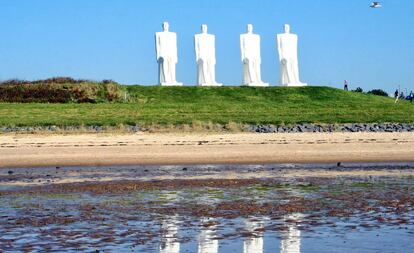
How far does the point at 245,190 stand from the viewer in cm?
1816

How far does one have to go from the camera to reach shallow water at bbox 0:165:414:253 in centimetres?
1144

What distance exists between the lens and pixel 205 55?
168ft

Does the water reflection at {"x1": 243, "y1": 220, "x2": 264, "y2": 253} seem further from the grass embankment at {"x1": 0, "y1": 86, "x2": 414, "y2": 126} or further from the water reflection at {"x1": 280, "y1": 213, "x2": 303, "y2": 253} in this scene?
the grass embankment at {"x1": 0, "y1": 86, "x2": 414, "y2": 126}

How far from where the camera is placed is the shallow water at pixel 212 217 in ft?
37.5

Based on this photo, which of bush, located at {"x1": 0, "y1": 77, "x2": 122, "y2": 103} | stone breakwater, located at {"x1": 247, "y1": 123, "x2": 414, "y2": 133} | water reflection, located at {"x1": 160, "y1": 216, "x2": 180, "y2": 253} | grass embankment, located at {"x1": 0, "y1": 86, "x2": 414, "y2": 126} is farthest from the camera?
bush, located at {"x1": 0, "y1": 77, "x2": 122, "y2": 103}

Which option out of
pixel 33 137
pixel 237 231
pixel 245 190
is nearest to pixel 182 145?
pixel 33 137

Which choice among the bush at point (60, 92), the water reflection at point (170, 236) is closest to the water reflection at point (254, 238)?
the water reflection at point (170, 236)

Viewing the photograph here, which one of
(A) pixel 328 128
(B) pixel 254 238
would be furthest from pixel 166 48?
(B) pixel 254 238

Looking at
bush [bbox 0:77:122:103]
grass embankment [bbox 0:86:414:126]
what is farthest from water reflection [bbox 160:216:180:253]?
bush [bbox 0:77:122:103]

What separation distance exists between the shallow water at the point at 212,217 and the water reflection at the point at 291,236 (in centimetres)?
1

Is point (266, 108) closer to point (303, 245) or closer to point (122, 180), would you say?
point (122, 180)

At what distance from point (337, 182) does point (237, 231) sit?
299 inches

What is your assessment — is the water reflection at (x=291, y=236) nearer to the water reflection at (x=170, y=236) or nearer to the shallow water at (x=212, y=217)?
the shallow water at (x=212, y=217)

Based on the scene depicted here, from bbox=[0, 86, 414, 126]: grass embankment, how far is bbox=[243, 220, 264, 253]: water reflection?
2499 centimetres
